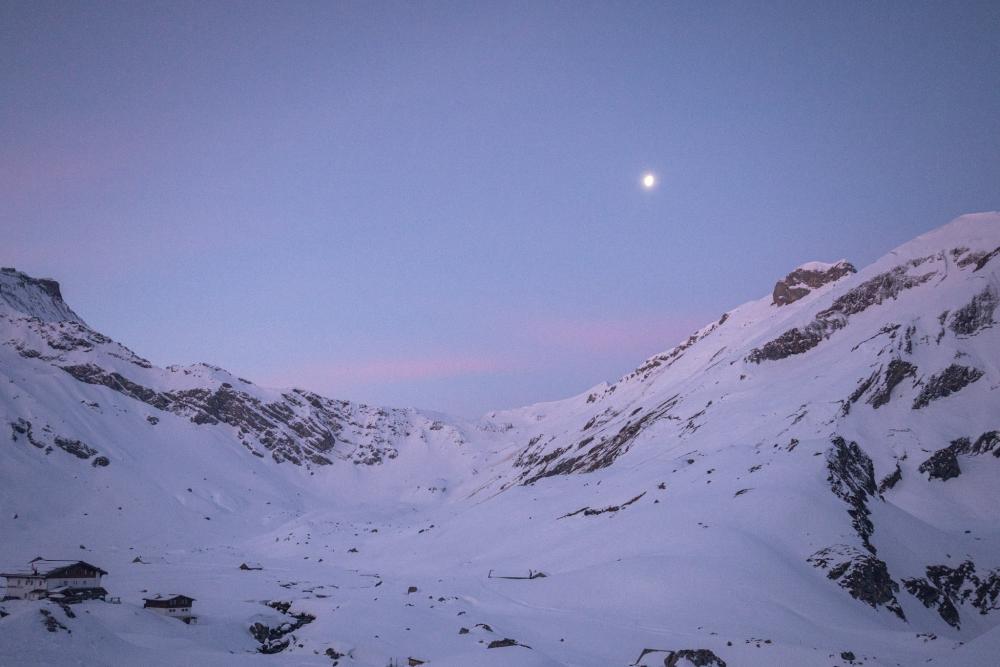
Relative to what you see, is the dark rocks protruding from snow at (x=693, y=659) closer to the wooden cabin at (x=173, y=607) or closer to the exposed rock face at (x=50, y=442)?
the wooden cabin at (x=173, y=607)

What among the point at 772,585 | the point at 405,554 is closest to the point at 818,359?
the point at 772,585

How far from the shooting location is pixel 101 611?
32.4m

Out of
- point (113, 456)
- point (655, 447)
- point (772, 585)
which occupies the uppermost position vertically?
point (655, 447)

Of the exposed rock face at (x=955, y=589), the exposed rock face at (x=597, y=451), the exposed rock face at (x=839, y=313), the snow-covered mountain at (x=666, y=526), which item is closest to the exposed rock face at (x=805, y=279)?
the snow-covered mountain at (x=666, y=526)

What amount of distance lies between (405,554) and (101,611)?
37.3 metres

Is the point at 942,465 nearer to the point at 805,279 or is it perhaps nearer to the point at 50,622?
the point at 50,622

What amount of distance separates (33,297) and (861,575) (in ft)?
629

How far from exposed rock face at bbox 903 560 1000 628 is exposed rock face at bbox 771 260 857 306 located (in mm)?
78512

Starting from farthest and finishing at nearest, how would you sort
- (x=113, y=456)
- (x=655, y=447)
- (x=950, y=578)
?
(x=113, y=456) → (x=655, y=447) → (x=950, y=578)

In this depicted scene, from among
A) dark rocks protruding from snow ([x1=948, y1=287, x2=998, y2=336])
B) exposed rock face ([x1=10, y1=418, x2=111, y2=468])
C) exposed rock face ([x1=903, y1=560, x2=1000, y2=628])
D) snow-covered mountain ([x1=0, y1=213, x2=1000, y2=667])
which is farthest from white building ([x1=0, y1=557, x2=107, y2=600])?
exposed rock face ([x1=10, y1=418, x2=111, y2=468])

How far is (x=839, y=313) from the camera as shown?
75.2m

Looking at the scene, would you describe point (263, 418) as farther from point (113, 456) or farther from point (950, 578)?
point (950, 578)

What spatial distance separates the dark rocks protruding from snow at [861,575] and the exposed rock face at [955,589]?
2038mm

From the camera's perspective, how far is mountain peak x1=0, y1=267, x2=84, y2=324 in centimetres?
15212
